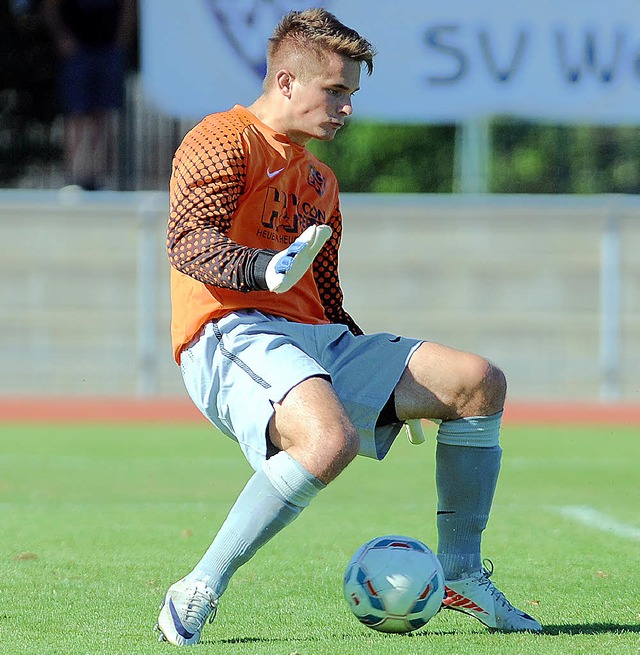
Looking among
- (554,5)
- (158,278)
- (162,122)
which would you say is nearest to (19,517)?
(158,278)

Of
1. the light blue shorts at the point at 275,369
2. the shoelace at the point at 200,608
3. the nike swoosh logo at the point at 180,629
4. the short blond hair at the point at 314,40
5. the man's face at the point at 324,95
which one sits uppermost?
the short blond hair at the point at 314,40

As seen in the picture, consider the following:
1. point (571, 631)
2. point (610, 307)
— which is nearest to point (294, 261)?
point (571, 631)

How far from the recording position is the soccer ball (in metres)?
4.39

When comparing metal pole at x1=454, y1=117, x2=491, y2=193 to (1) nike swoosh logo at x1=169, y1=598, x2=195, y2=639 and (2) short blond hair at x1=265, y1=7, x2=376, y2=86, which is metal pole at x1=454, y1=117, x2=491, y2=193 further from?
(1) nike swoosh logo at x1=169, y1=598, x2=195, y2=639

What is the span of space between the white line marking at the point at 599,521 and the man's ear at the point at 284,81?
2981 millimetres

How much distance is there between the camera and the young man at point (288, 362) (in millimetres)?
4297

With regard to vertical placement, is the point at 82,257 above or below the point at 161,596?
below

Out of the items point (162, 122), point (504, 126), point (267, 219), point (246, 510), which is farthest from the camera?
point (504, 126)

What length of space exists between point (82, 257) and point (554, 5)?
244 inches

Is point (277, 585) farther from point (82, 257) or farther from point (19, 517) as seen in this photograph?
Result: point (82, 257)

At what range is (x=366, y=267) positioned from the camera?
16281mm

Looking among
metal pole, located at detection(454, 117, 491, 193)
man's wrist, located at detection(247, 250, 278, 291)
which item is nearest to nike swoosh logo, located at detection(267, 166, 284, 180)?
man's wrist, located at detection(247, 250, 278, 291)

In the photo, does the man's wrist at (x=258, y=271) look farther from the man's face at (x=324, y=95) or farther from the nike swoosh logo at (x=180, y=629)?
the nike swoosh logo at (x=180, y=629)

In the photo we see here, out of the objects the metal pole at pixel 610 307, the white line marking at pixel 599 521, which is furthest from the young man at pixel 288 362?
the metal pole at pixel 610 307
